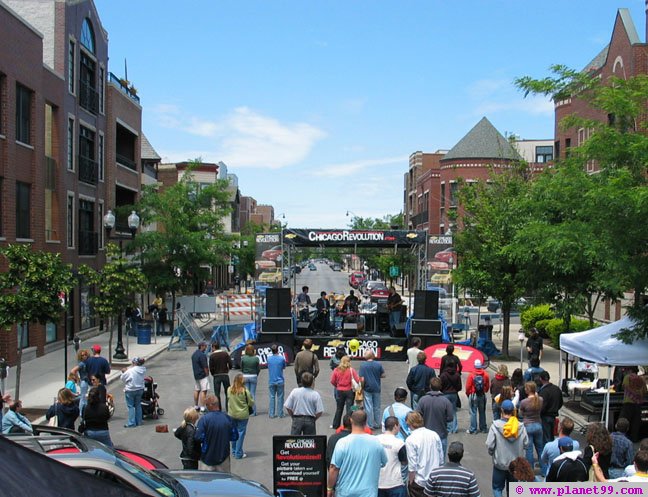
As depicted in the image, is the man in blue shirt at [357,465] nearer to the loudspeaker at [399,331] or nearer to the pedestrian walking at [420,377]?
the pedestrian walking at [420,377]

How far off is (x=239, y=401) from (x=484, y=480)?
4.01 metres

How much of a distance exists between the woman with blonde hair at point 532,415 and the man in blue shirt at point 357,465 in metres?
4.02

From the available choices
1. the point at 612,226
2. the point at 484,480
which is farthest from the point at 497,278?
the point at 484,480

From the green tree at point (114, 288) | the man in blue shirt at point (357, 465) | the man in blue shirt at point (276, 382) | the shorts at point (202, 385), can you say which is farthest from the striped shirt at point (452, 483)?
the green tree at point (114, 288)

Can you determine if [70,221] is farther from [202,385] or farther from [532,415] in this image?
[532,415]

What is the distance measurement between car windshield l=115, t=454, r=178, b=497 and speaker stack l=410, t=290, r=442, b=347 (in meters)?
18.2

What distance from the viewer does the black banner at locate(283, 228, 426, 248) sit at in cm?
2738

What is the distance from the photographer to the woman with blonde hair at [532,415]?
1116cm

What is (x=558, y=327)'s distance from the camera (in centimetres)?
2850

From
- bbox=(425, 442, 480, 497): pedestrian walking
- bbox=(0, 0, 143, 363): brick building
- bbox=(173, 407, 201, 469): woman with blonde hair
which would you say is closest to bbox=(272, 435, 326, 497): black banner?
bbox=(173, 407, 201, 469): woman with blonde hair

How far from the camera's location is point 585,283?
20.8 meters

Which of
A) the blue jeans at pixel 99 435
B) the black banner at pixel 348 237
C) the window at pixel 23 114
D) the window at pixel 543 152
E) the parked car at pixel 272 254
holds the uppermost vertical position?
the window at pixel 543 152

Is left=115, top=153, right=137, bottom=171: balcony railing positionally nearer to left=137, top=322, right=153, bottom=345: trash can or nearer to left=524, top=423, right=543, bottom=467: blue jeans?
left=137, top=322, right=153, bottom=345: trash can

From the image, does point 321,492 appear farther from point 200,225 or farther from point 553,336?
point 200,225
